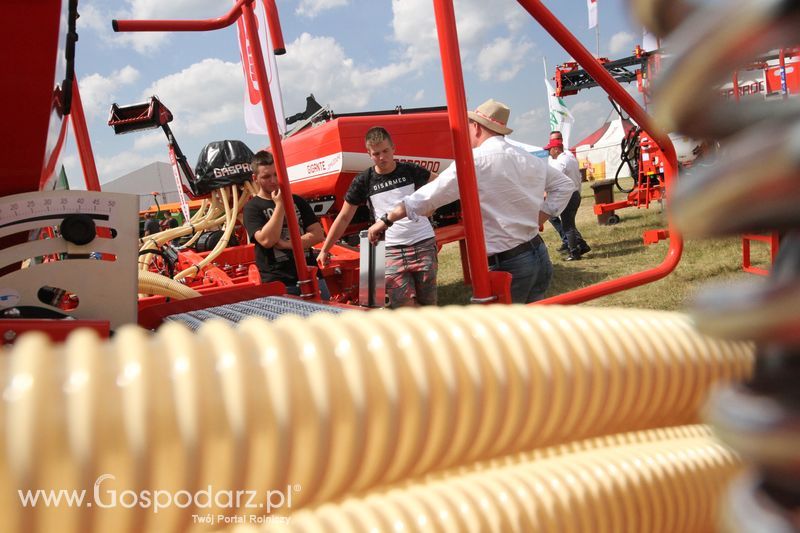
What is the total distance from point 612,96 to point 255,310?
1578mm

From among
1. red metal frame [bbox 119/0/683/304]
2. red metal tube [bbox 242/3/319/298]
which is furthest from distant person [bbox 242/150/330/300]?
red metal frame [bbox 119/0/683/304]

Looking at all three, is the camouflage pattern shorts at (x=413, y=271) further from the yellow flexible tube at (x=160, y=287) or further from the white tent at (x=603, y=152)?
the white tent at (x=603, y=152)

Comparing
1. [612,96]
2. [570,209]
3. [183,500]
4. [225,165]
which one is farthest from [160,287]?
[570,209]

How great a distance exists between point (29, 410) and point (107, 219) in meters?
1.45

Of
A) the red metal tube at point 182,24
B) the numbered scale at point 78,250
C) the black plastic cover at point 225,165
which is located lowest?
the numbered scale at point 78,250

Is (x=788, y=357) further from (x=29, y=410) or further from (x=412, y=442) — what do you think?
(x=29, y=410)

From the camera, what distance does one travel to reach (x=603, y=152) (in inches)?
1041

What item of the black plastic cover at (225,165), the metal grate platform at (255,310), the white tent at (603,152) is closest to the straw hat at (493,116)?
the metal grate platform at (255,310)

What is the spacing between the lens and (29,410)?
1.70 feet

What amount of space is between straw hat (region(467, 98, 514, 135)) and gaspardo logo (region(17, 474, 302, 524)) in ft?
9.14

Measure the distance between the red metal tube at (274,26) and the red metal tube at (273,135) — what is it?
0.36 feet

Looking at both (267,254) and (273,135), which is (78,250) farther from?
(267,254)

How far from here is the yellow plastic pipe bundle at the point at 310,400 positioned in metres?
0.54

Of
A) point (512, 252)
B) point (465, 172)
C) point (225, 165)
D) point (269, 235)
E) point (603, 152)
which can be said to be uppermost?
point (603, 152)
